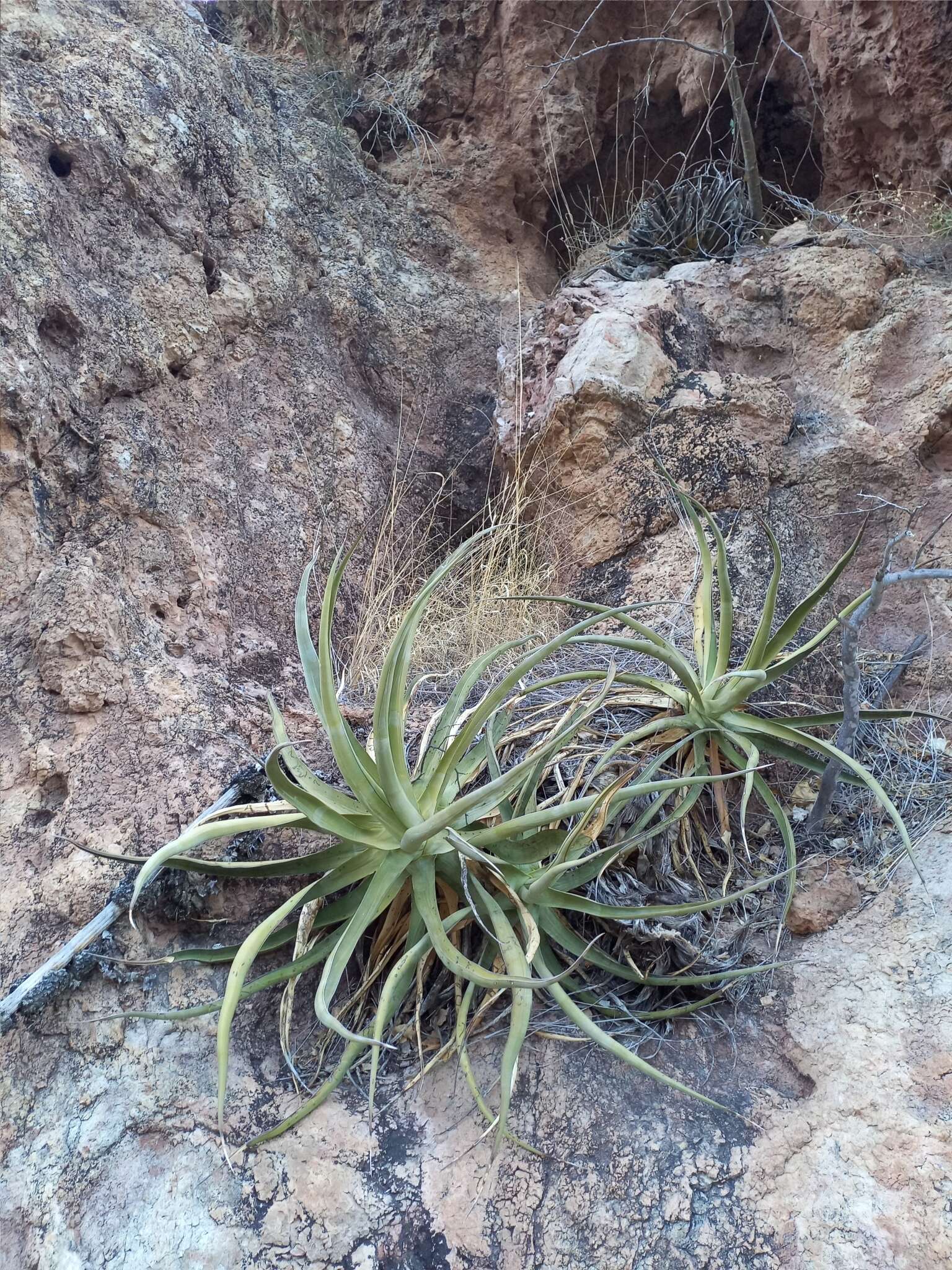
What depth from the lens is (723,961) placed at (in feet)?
6.91

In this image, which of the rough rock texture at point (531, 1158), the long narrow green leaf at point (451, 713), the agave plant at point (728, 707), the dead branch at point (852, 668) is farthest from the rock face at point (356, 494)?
the long narrow green leaf at point (451, 713)

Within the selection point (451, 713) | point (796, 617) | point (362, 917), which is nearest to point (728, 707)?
point (796, 617)

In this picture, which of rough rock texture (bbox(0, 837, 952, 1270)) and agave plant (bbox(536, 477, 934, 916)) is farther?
agave plant (bbox(536, 477, 934, 916))

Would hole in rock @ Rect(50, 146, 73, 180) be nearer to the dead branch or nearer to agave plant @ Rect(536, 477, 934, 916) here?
agave plant @ Rect(536, 477, 934, 916)

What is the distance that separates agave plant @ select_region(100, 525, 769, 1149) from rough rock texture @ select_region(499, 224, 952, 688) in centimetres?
125

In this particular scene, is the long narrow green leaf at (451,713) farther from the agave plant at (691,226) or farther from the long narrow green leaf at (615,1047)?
the agave plant at (691,226)

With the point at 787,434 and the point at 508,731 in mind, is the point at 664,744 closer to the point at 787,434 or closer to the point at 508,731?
the point at 508,731

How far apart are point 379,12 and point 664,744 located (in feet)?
14.7

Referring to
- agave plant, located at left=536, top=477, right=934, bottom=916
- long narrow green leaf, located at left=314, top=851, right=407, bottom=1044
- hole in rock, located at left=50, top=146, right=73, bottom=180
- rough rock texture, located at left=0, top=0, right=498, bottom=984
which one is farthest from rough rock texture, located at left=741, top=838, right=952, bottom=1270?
hole in rock, located at left=50, top=146, right=73, bottom=180

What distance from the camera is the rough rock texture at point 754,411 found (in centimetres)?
329

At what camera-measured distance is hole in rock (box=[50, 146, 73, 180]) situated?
3.10m

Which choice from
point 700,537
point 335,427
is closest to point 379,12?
point 335,427

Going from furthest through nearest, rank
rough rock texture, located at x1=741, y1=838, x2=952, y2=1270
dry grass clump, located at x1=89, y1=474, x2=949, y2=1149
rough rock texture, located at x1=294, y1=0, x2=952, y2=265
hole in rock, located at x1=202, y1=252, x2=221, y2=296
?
rough rock texture, located at x1=294, y1=0, x2=952, y2=265 < hole in rock, located at x1=202, y1=252, x2=221, y2=296 < dry grass clump, located at x1=89, y1=474, x2=949, y2=1149 < rough rock texture, located at x1=741, y1=838, x2=952, y2=1270

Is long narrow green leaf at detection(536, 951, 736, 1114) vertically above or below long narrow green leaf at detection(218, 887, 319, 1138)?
below
